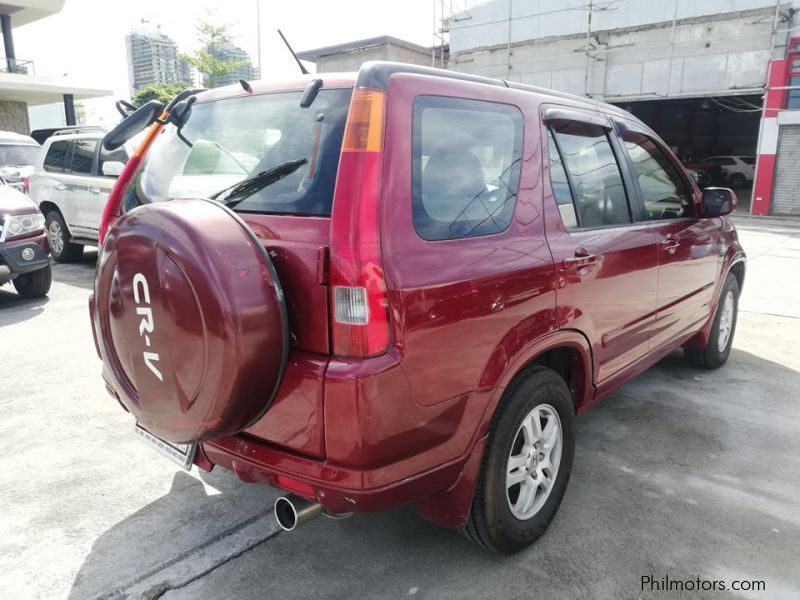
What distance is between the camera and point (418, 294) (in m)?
1.96

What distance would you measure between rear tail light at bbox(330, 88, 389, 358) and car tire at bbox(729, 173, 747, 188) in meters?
30.2

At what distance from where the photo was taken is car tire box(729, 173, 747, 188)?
27.8 m

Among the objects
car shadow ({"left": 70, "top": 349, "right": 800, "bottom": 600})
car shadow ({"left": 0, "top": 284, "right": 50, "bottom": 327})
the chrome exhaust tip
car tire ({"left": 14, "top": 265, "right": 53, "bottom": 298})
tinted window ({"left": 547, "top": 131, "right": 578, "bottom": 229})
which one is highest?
A: tinted window ({"left": 547, "top": 131, "right": 578, "bottom": 229})

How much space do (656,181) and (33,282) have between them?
20.8ft

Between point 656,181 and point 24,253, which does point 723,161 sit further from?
point 24,253

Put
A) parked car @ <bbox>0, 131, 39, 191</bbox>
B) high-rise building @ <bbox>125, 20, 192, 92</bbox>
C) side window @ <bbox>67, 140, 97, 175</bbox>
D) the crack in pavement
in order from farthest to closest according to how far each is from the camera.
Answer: high-rise building @ <bbox>125, 20, 192, 92</bbox> → parked car @ <bbox>0, 131, 39, 191</bbox> → side window @ <bbox>67, 140, 97, 175</bbox> → the crack in pavement

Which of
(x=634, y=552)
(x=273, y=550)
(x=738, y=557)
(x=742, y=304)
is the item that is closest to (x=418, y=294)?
(x=273, y=550)

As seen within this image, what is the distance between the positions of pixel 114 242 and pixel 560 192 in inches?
69.7

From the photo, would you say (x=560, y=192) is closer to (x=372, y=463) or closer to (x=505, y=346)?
(x=505, y=346)

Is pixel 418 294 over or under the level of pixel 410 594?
over

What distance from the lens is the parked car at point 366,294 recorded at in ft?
6.23

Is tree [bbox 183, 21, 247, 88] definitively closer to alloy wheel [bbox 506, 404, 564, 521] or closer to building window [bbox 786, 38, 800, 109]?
building window [bbox 786, 38, 800, 109]

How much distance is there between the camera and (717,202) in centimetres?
396

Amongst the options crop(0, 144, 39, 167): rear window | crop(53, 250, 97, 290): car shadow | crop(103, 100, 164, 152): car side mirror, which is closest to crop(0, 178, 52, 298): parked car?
crop(53, 250, 97, 290): car shadow
